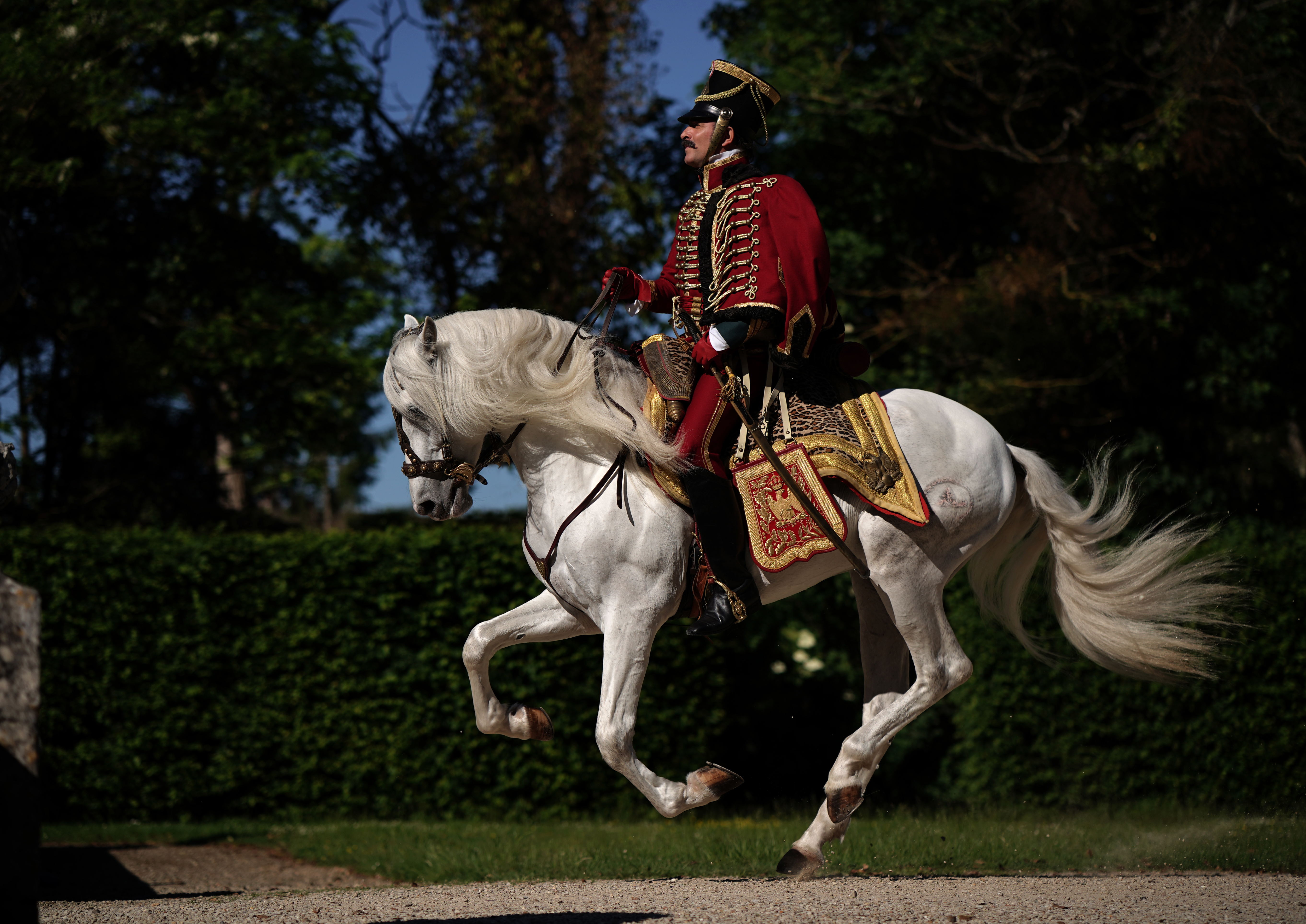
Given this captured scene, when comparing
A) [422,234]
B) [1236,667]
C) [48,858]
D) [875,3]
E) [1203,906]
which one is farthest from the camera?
[422,234]

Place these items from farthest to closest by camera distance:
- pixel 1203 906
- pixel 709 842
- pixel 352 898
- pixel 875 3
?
pixel 875 3 → pixel 709 842 → pixel 352 898 → pixel 1203 906

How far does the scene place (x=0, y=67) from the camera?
1109 cm

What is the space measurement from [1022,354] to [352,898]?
28.6ft

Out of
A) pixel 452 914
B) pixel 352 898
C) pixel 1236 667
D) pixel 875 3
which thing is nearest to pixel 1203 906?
pixel 452 914

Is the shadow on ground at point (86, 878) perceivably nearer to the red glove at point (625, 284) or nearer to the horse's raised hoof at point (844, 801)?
the horse's raised hoof at point (844, 801)

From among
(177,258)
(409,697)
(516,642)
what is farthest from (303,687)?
(177,258)

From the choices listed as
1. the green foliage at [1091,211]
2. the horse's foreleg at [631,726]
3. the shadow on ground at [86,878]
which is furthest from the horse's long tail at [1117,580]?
the green foliage at [1091,211]

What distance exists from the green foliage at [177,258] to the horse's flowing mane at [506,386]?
8.48m

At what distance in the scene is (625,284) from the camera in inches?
194

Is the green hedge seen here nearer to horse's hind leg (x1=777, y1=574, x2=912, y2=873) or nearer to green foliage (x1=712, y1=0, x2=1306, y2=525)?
green foliage (x1=712, y1=0, x2=1306, y2=525)

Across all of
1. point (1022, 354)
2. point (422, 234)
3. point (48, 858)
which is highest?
point (422, 234)

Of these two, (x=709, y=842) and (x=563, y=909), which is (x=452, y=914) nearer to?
(x=563, y=909)

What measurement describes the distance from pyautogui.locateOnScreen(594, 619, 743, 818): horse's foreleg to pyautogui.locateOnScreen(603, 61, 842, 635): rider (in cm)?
A: 26

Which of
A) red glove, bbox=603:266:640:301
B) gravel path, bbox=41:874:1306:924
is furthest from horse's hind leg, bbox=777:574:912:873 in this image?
red glove, bbox=603:266:640:301
